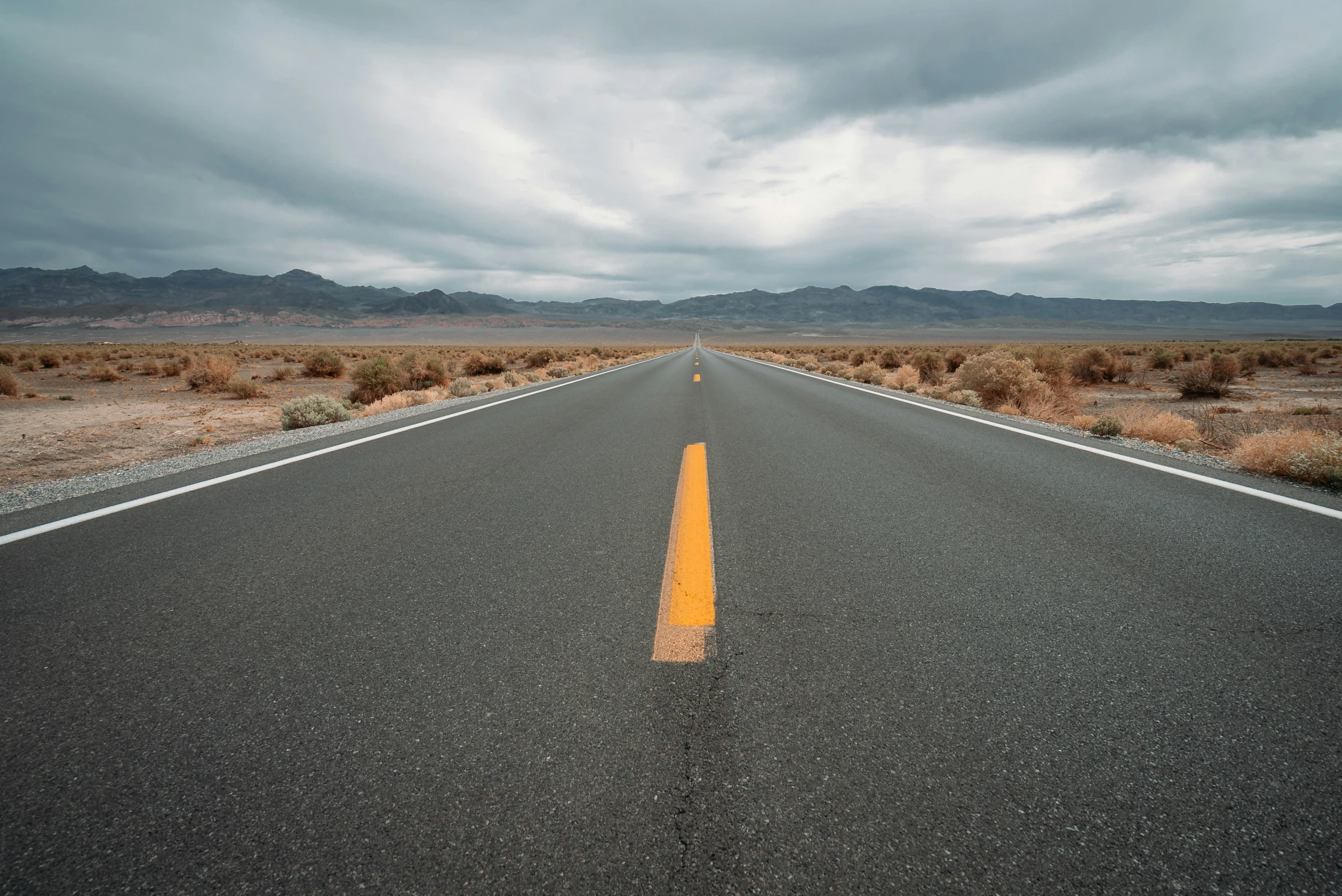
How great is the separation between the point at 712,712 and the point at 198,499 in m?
4.33

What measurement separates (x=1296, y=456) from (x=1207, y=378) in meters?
15.1

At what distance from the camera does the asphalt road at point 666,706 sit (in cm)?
127

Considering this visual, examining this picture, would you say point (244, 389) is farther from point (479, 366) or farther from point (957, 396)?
point (957, 396)

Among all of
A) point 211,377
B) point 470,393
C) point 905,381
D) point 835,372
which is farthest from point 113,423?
point 835,372

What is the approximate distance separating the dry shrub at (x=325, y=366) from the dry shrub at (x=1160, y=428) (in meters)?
27.2

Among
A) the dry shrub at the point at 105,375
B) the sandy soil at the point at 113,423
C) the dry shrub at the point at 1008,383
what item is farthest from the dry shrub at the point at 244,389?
the dry shrub at the point at 1008,383

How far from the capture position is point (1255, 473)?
15.9 feet

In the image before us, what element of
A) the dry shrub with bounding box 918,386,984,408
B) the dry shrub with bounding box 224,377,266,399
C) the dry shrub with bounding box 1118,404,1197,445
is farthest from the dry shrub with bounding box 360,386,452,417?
the dry shrub with bounding box 1118,404,1197,445

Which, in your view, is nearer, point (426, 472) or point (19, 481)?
point (426, 472)

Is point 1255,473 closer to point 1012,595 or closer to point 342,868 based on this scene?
point 1012,595

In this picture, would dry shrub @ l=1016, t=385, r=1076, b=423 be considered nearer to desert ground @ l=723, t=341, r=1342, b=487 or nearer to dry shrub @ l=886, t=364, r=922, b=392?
desert ground @ l=723, t=341, r=1342, b=487

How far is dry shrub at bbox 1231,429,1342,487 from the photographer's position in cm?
A: 442

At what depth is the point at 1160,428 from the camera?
6.90 metres

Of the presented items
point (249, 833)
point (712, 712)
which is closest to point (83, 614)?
point (249, 833)
